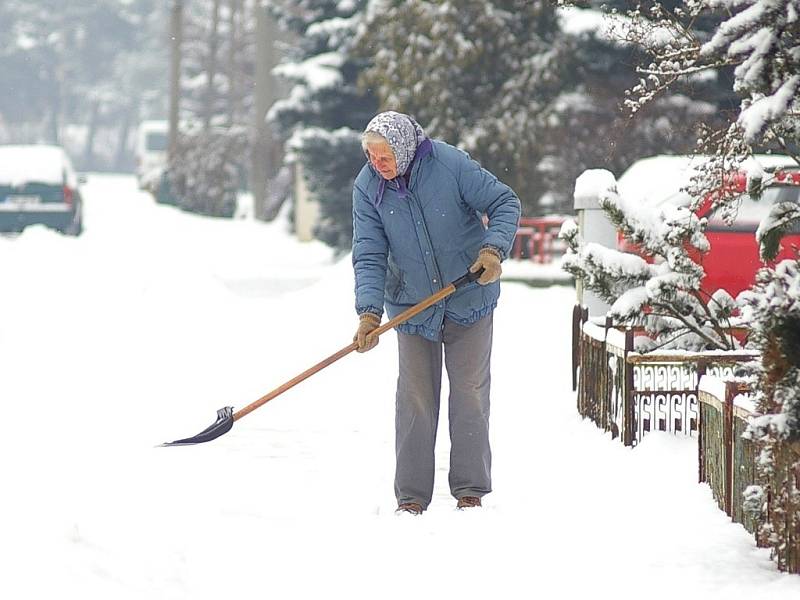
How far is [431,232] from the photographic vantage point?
633 cm

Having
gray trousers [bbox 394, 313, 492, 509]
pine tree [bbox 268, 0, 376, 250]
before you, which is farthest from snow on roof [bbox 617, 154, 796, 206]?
pine tree [bbox 268, 0, 376, 250]

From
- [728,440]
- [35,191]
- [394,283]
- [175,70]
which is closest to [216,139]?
[175,70]

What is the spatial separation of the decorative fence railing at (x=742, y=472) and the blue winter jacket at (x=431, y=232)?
1.01m

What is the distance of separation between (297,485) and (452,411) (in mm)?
972

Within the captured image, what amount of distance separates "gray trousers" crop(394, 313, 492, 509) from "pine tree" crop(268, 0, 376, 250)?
18983 mm

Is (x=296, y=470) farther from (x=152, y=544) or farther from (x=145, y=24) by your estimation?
(x=145, y=24)

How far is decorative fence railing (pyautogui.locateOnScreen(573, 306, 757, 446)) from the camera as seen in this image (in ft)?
25.5

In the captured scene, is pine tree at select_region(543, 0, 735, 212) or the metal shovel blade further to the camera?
pine tree at select_region(543, 0, 735, 212)

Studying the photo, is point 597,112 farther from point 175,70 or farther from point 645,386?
→ point 175,70

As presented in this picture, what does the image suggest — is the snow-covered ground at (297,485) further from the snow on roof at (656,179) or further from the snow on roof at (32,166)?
the snow on roof at (32,166)

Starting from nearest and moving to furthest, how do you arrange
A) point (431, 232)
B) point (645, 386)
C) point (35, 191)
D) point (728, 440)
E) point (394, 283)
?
point (728, 440) → point (431, 232) → point (394, 283) → point (645, 386) → point (35, 191)

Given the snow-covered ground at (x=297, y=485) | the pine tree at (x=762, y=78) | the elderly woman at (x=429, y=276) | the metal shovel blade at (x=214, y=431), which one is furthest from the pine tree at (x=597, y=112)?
the pine tree at (x=762, y=78)

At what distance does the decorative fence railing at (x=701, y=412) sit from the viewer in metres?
5.12

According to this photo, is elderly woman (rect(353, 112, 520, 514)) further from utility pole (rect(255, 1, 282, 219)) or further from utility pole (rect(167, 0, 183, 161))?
utility pole (rect(167, 0, 183, 161))
